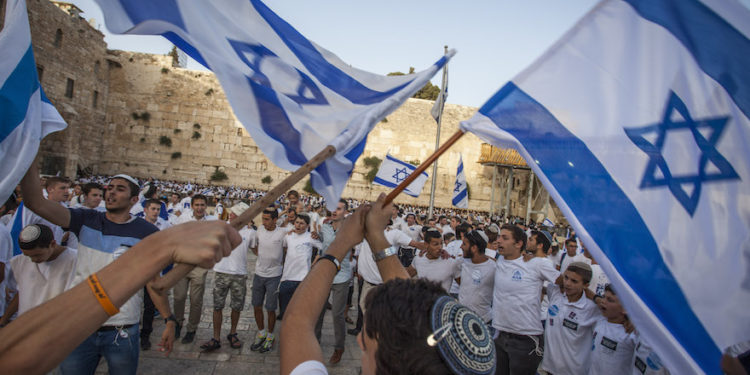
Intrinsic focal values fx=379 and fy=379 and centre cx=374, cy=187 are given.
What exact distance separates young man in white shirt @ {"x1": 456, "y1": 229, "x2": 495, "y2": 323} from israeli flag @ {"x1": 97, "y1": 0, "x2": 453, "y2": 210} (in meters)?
2.42

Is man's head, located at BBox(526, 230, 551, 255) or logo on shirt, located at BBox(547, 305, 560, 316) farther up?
man's head, located at BBox(526, 230, 551, 255)

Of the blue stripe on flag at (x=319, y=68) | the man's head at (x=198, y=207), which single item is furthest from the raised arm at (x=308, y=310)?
the man's head at (x=198, y=207)

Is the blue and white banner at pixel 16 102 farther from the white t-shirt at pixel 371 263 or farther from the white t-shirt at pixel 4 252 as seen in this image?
the white t-shirt at pixel 371 263

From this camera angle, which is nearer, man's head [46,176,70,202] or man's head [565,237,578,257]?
man's head [46,176,70,202]

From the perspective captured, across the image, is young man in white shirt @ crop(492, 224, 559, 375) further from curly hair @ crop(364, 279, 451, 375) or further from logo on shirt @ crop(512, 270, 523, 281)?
curly hair @ crop(364, 279, 451, 375)

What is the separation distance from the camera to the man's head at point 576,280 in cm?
310

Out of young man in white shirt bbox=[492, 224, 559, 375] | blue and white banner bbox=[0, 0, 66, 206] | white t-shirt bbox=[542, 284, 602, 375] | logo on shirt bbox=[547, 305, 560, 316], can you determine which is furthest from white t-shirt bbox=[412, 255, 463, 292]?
blue and white banner bbox=[0, 0, 66, 206]

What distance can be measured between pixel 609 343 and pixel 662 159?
1.85 m

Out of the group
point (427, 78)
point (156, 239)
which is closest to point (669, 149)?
point (427, 78)

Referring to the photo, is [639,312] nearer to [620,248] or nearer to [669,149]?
[620,248]

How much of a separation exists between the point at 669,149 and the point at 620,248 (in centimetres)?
43

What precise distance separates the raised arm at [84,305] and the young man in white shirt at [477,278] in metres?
3.52

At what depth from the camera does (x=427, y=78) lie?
209 cm

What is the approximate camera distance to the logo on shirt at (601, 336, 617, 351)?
2.72 meters
